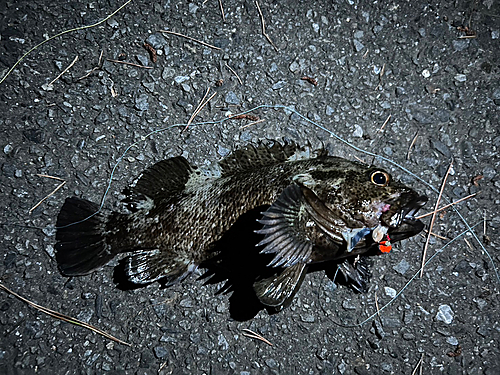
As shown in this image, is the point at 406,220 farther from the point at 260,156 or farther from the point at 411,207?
the point at 260,156

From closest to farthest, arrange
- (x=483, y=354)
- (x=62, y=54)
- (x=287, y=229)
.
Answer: (x=287, y=229) → (x=483, y=354) → (x=62, y=54)

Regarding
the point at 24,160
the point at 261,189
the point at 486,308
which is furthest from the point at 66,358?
the point at 486,308

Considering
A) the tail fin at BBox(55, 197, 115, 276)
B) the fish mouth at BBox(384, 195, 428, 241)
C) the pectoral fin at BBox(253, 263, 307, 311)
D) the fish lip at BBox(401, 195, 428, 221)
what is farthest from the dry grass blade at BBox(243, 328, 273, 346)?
the fish lip at BBox(401, 195, 428, 221)

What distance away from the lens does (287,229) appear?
2.91 m

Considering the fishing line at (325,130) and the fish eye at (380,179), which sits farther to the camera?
the fishing line at (325,130)

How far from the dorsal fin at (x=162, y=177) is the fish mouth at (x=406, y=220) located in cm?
157

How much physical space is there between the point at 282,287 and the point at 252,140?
132 cm

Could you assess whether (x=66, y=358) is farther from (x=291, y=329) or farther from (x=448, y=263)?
(x=448, y=263)

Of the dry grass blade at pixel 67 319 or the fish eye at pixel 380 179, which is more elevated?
the fish eye at pixel 380 179

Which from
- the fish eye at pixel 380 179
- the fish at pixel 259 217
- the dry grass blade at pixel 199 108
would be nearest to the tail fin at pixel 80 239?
the fish at pixel 259 217

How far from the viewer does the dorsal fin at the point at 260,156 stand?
344 centimetres

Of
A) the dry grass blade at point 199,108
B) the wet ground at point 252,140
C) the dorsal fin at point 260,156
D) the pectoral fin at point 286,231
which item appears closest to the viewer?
the pectoral fin at point 286,231

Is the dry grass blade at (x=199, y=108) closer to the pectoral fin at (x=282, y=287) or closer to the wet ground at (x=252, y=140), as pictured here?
the wet ground at (x=252, y=140)

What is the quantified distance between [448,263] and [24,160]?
3.59m
